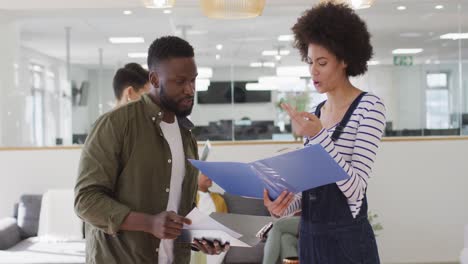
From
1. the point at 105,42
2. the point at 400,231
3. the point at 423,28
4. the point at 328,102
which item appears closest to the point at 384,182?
the point at 400,231

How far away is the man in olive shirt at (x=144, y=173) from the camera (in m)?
1.99

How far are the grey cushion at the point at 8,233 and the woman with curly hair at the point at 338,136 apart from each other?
15.6 ft

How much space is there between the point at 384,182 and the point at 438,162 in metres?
0.61

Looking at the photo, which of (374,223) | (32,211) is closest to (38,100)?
(32,211)

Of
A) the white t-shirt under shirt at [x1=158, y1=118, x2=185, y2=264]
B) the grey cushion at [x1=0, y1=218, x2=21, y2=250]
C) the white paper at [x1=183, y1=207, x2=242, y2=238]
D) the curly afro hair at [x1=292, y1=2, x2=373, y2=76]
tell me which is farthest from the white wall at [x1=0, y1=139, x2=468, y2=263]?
the white paper at [x1=183, y1=207, x2=242, y2=238]

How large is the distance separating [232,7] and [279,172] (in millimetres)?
2707

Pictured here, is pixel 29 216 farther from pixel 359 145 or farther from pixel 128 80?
pixel 359 145

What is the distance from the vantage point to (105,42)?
751cm

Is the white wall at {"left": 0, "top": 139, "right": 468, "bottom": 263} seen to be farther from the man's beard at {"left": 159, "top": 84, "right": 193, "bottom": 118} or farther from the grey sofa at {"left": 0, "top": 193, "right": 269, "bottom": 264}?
the man's beard at {"left": 159, "top": 84, "right": 193, "bottom": 118}

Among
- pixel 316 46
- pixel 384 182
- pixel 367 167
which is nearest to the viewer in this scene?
pixel 367 167

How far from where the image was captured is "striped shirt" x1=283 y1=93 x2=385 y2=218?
2.00m

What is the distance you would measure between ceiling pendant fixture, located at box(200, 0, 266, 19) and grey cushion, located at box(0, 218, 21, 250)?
3.19 metres

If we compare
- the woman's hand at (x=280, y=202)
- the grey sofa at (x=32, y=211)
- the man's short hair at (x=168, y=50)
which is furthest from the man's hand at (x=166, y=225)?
the grey sofa at (x=32, y=211)

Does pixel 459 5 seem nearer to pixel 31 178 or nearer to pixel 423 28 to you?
pixel 423 28
